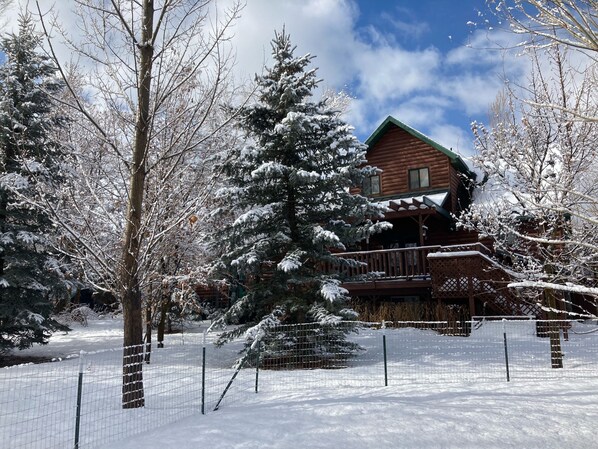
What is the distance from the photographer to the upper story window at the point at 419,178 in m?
21.7

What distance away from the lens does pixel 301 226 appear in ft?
41.5

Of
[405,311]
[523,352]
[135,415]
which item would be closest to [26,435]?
[135,415]

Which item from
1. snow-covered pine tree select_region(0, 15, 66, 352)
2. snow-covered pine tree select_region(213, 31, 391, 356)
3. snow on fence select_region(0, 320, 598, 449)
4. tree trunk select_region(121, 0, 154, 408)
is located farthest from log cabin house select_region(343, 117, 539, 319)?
snow-covered pine tree select_region(0, 15, 66, 352)

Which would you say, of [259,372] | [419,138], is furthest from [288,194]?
[419,138]

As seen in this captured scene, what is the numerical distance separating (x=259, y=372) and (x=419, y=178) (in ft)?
44.7

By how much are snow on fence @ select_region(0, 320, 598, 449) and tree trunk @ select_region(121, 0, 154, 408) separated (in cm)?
54

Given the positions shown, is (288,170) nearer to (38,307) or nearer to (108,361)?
(108,361)

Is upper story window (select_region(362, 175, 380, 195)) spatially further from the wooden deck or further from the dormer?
the wooden deck

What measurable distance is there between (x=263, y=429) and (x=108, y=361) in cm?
779

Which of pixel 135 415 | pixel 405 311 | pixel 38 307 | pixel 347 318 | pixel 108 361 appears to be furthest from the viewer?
pixel 405 311

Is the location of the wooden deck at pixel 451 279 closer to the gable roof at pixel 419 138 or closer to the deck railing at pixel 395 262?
the deck railing at pixel 395 262

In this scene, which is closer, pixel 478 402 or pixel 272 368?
pixel 478 402

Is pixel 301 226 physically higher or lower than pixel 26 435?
higher

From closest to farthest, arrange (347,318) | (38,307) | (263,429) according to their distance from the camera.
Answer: (263,429) < (347,318) < (38,307)
